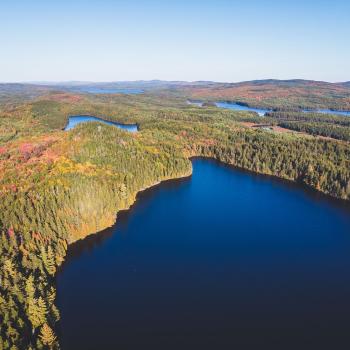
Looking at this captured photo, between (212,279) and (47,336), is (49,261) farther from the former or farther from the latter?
(212,279)

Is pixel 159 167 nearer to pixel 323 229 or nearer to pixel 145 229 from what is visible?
pixel 145 229

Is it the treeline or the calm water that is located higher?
the treeline

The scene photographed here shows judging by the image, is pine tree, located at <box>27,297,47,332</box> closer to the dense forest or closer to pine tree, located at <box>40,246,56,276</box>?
the dense forest

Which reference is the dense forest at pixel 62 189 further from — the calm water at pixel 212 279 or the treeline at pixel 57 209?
the calm water at pixel 212 279

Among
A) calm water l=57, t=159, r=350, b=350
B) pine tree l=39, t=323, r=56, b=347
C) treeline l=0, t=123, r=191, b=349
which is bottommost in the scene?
calm water l=57, t=159, r=350, b=350

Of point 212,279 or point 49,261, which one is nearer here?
point 49,261

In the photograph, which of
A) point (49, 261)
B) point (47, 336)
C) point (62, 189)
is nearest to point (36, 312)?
point (47, 336)

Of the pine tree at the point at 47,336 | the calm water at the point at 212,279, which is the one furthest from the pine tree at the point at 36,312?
the calm water at the point at 212,279

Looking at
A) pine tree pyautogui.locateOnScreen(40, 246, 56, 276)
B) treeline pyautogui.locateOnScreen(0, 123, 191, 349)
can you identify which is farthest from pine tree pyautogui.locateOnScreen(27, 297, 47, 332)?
pine tree pyautogui.locateOnScreen(40, 246, 56, 276)

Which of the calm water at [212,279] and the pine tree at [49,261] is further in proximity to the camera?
the pine tree at [49,261]

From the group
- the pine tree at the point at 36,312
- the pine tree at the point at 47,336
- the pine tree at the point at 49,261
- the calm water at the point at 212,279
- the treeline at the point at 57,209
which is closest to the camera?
the pine tree at the point at 47,336
